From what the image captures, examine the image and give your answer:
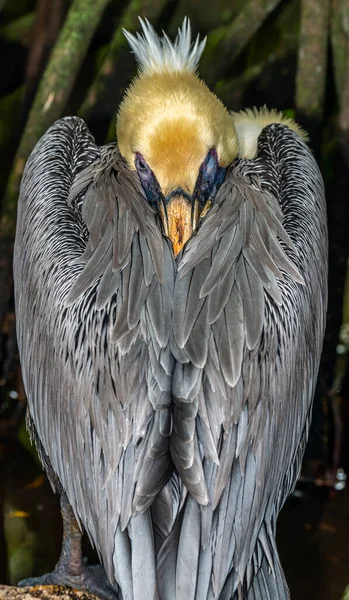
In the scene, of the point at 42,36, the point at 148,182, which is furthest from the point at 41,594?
the point at 42,36

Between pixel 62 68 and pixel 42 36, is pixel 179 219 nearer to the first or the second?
pixel 62 68

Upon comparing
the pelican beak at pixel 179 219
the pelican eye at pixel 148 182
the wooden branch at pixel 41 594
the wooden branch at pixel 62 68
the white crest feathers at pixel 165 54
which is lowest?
the wooden branch at pixel 41 594

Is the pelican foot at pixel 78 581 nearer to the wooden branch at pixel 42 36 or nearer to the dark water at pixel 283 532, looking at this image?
the dark water at pixel 283 532

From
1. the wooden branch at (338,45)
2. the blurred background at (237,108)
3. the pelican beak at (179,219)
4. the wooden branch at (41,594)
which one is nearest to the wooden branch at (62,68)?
the blurred background at (237,108)

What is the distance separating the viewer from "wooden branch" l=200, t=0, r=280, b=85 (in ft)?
16.5

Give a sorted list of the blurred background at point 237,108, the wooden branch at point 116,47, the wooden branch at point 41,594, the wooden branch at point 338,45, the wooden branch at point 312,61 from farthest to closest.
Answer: the wooden branch at point 116,47 < the wooden branch at point 338,45 < the wooden branch at point 312,61 < the blurred background at point 237,108 < the wooden branch at point 41,594

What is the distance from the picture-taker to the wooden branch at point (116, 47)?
502 cm

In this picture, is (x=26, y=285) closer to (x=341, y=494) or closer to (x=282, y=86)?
(x=341, y=494)

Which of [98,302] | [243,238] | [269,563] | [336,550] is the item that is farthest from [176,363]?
[336,550]

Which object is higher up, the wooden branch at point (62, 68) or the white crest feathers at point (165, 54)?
the wooden branch at point (62, 68)

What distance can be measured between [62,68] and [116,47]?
306mm

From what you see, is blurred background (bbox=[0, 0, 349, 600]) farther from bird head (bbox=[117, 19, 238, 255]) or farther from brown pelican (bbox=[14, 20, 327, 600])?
bird head (bbox=[117, 19, 238, 255])

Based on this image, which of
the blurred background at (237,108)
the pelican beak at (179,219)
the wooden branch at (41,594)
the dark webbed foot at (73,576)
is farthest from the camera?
the blurred background at (237,108)

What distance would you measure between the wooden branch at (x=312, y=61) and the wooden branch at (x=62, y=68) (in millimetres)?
1008
